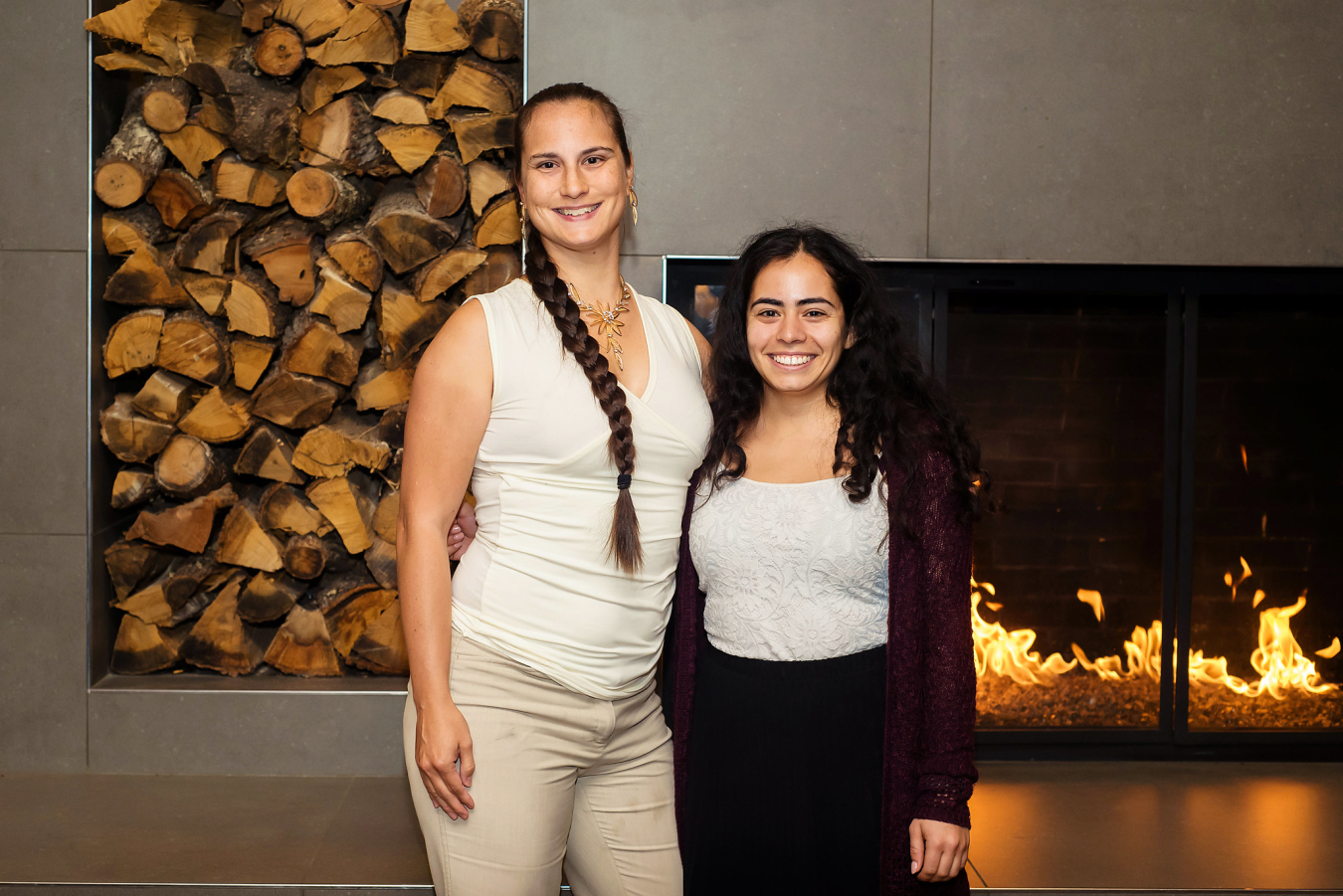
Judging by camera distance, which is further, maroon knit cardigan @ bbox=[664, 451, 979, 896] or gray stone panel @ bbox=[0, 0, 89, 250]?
gray stone panel @ bbox=[0, 0, 89, 250]

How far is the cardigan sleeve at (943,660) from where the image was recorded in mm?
1276

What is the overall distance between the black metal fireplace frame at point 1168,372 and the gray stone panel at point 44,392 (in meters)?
1.34

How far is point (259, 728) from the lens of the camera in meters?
2.28

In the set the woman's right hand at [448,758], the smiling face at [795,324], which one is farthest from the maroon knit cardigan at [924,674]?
the woman's right hand at [448,758]

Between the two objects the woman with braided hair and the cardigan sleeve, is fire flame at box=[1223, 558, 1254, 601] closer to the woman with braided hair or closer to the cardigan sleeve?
the cardigan sleeve

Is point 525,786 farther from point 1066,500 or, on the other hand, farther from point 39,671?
point 1066,500

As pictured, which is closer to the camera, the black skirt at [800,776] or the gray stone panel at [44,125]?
the black skirt at [800,776]

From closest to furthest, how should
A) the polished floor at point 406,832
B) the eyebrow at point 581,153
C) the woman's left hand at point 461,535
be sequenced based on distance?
the eyebrow at point 581,153
the woman's left hand at point 461,535
the polished floor at point 406,832

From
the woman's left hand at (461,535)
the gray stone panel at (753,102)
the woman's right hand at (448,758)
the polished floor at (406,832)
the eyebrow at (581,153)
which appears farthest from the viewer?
the gray stone panel at (753,102)

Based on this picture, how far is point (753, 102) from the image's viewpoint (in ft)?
7.11

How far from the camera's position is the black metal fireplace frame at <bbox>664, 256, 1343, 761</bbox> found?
7.50 ft

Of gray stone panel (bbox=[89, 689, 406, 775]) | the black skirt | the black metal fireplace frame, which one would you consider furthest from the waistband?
gray stone panel (bbox=[89, 689, 406, 775])

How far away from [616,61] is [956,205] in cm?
81

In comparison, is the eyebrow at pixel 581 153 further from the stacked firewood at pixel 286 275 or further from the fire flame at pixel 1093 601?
the fire flame at pixel 1093 601
